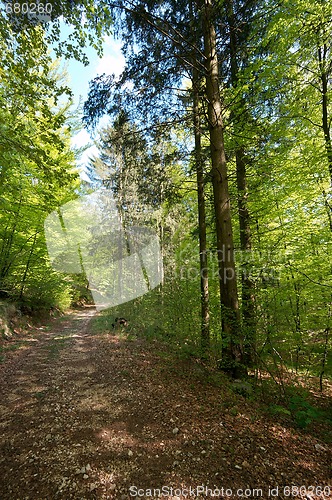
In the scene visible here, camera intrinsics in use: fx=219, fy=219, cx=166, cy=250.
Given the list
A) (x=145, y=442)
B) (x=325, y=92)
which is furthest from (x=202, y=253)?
(x=325, y=92)

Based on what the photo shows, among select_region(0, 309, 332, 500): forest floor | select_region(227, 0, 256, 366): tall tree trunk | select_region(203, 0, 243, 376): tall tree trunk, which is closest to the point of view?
select_region(0, 309, 332, 500): forest floor

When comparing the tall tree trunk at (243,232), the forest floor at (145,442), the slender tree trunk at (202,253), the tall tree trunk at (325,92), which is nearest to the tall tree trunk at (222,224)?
the tall tree trunk at (243,232)

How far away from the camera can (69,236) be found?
11.6m

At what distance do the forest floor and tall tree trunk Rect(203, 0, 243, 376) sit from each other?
28.1 inches

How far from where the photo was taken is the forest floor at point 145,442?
223 centimetres

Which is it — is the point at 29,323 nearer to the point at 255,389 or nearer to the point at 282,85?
the point at 255,389

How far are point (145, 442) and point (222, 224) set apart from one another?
11.9ft

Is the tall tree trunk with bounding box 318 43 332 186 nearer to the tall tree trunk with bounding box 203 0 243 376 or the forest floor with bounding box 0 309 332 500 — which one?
the tall tree trunk with bounding box 203 0 243 376

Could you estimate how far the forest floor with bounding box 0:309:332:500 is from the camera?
223 cm

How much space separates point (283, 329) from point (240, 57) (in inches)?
244

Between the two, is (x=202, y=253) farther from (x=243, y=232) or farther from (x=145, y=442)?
(x=145, y=442)

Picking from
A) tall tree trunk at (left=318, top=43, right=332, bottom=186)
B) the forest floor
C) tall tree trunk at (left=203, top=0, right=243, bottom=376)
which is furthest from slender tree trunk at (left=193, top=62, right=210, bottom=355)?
tall tree trunk at (left=318, top=43, right=332, bottom=186)

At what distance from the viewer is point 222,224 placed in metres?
4.32

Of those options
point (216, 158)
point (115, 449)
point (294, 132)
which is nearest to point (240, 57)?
point (294, 132)
